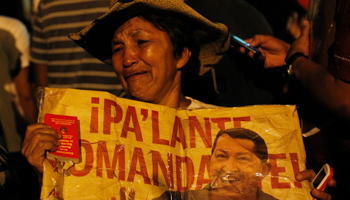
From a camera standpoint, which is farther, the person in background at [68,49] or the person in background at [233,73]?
the person in background at [233,73]

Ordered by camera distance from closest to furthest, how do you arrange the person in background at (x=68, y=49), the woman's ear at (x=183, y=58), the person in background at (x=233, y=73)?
the woman's ear at (x=183, y=58)
the person in background at (x=68, y=49)
the person in background at (x=233, y=73)

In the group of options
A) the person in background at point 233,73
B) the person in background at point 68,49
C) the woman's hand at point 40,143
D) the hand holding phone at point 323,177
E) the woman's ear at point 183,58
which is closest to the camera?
the woman's hand at point 40,143

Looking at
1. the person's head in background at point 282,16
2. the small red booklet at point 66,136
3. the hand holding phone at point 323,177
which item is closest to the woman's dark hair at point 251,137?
the hand holding phone at point 323,177

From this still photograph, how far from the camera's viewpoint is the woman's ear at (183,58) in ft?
7.24

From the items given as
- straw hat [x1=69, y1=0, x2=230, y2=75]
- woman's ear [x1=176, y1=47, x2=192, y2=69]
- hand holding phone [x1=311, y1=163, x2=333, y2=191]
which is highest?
straw hat [x1=69, y1=0, x2=230, y2=75]

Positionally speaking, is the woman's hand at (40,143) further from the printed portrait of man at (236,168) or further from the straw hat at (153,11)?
the straw hat at (153,11)

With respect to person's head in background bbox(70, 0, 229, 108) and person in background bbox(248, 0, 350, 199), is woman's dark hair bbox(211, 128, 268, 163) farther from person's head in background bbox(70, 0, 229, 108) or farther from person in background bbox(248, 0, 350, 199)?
person's head in background bbox(70, 0, 229, 108)

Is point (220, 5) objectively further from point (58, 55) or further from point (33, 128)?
point (33, 128)

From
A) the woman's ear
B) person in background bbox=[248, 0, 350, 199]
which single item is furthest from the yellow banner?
the woman's ear

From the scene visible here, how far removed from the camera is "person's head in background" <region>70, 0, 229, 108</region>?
6.56ft

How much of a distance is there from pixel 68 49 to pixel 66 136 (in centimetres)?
125

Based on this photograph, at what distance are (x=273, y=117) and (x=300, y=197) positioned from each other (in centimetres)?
35

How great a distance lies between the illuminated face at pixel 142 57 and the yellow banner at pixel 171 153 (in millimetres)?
239

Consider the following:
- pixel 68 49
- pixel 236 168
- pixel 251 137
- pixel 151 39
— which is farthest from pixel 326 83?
pixel 68 49
